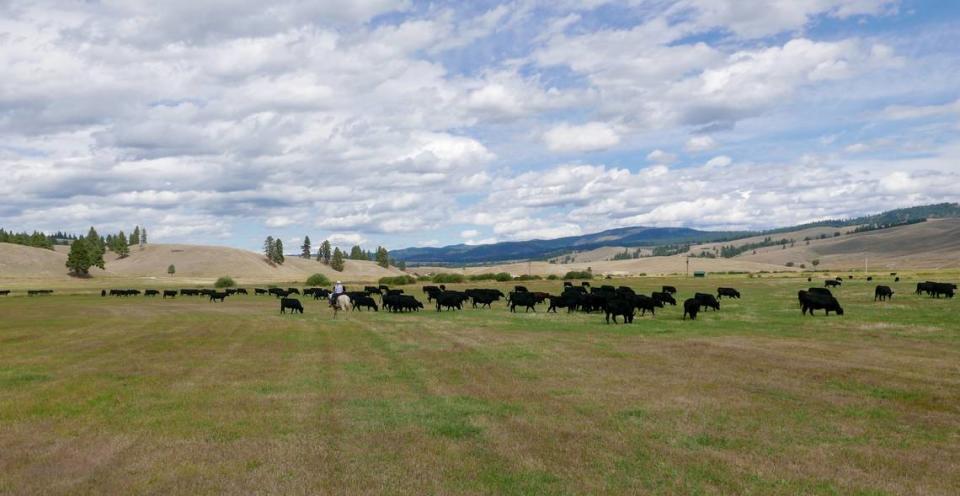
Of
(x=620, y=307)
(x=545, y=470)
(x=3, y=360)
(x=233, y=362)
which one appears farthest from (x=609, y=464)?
(x=620, y=307)

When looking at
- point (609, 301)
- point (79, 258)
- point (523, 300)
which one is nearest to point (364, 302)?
point (523, 300)

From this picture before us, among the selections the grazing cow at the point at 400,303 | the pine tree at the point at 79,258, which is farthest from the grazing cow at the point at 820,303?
the pine tree at the point at 79,258

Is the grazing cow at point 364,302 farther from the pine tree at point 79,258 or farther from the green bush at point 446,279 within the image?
the pine tree at point 79,258

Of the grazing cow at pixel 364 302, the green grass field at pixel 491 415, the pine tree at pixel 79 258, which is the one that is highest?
the pine tree at pixel 79 258

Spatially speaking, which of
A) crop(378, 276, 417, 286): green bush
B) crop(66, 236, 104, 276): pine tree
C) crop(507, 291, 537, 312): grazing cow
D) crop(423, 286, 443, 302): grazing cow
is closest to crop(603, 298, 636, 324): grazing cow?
crop(507, 291, 537, 312): grazing cow

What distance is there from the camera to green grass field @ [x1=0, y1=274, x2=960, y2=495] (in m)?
9.44

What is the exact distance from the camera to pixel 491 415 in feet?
43.5

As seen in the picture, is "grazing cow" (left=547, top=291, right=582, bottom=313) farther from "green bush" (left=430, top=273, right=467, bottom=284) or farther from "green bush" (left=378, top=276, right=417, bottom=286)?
"green bush" (left=378, top=276, right=417, bottom=286)

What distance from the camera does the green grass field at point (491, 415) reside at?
31.0 ft

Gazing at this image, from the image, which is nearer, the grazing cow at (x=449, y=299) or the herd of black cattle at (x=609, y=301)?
the herd of black cattle at (x=609, y=301)

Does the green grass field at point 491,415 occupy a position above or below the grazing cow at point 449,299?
below

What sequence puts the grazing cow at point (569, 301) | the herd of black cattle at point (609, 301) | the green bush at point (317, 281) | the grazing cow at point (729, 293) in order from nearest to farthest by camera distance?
the herd of black cattle at point (609, 301) < the grazing cow at point (569, 301) < the grazing cow at point (729, 293) < the green bush at point (317, 281)

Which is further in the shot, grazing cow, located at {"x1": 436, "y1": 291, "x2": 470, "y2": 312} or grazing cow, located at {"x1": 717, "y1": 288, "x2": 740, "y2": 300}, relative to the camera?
grazing cow, located at {"x1": 717, "y1": 288, "x2": 740, "y2": 300}

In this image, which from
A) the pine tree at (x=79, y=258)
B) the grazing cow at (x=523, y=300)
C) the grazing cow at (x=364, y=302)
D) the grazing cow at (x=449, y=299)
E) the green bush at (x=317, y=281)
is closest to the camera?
the grazing cow at (x=523, y=300)
